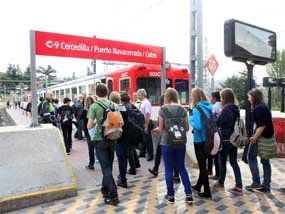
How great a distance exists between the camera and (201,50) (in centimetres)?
745

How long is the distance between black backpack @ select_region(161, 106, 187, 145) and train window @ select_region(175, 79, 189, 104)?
7.29 m

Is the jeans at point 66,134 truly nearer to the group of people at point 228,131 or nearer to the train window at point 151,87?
the train window at point 151,87

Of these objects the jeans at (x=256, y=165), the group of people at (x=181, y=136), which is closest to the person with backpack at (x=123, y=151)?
the group of people at (x=181, y=136)

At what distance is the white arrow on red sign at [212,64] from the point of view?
8.95 m

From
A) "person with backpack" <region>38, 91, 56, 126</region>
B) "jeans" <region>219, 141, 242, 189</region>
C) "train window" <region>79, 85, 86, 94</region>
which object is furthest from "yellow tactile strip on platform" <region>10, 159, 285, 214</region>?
"train window" <region>79, 85, 86, 94</region>

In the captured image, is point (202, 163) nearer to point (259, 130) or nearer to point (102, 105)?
point (259, 130)

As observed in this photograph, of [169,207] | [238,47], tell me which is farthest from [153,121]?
[169,207]

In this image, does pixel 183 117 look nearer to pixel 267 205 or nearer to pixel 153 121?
pixel 267 205

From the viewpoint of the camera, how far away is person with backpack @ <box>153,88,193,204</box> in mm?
4336

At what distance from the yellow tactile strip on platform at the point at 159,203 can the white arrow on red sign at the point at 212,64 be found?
14.4 ft

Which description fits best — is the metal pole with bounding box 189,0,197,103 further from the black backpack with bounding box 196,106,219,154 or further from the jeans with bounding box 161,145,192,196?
the jeans with bounding box 161,145,192,196

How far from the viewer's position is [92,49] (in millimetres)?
5953

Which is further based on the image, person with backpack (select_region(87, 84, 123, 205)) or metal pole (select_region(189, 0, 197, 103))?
metal pole (select_region(189, 0, 197, 103))

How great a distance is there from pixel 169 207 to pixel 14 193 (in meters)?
2.15
